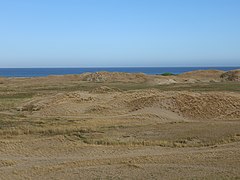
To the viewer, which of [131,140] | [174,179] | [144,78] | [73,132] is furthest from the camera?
[144,78]

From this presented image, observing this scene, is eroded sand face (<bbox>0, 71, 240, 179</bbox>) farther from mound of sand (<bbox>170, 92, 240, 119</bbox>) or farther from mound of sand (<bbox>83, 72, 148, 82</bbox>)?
mound of sand (<bbox>83, 72, 148, 82</bbox>)

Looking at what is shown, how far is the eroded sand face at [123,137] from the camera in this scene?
14.7 meters

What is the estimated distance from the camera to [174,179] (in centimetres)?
1360

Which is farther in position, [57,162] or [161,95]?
[161,95]

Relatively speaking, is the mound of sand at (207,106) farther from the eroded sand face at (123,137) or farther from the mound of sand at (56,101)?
the mound of sand at (56,101)

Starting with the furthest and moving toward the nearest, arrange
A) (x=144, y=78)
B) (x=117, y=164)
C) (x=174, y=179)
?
(x=144, y=78) → (x=117, y=164) → (x=174, y=179)

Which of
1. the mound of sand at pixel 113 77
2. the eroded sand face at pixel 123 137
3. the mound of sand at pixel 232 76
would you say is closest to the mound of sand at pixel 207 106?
the eroded sand face at pixel 123 137

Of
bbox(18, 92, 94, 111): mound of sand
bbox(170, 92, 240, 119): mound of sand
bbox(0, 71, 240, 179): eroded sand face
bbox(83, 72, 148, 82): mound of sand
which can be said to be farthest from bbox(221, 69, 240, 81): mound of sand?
bbox(18, 92, 94, 111): mound of sand

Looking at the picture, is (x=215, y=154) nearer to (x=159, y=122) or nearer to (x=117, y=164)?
(x=117, y=164)

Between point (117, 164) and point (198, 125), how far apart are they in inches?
360

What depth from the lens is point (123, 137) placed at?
19.9m

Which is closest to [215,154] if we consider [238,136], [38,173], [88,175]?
[238,136]

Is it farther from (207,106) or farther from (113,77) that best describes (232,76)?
(207,106)

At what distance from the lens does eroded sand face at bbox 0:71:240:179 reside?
1473 centimetres
